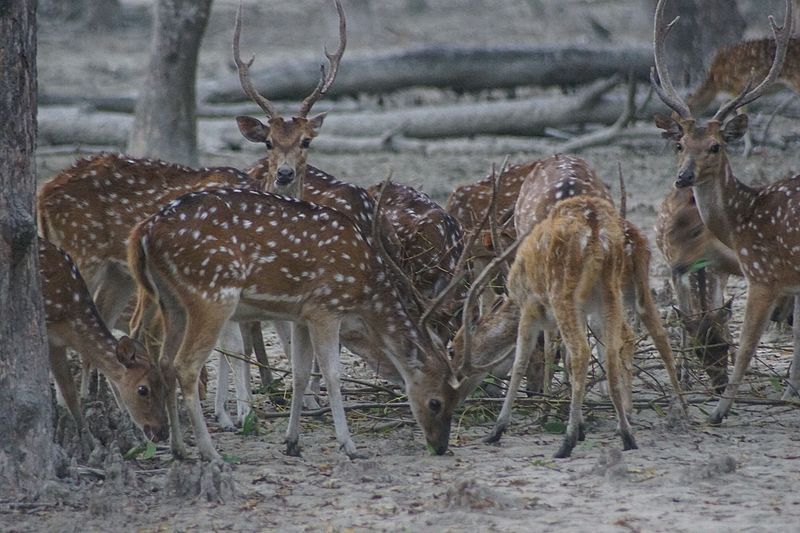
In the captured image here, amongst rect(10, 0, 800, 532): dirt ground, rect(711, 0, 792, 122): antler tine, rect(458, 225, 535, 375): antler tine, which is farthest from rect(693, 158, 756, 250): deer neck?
rect(458, 225, 535, 375): antler tine

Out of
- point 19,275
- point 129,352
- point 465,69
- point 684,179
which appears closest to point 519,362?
point 684,179

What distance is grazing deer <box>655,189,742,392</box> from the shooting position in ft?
27.1

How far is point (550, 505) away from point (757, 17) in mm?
19573

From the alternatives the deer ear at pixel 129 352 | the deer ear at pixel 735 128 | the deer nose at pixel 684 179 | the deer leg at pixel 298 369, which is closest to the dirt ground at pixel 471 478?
the deer leg at pixel 298 369

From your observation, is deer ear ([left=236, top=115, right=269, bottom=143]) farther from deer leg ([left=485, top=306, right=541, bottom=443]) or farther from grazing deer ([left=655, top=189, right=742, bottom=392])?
grazing deer ([left=655, top=189, right=742, bottom=392])

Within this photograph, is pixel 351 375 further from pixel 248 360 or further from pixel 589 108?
pixel 589 108

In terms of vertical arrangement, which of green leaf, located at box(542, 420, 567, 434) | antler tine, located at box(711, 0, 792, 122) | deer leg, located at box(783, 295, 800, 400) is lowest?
green leaf, located at box(542, 420, 567, 434)

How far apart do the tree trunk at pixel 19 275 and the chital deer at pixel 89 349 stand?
1.00 meters

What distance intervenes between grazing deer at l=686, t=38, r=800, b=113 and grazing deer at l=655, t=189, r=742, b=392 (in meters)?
2.86

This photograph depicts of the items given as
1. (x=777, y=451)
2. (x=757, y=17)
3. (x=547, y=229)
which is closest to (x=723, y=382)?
(x=777, y=451)

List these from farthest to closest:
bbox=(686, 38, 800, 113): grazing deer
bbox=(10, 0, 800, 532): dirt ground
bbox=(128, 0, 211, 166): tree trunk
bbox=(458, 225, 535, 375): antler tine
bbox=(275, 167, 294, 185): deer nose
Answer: bbox=(128, 0, 211, 166): tree trunk, bbox=(686, 38, 800, 113): grazing deer, bbox=(275, 167, 294, 185): deer nose, bbox=(458, 225, 535, 375): antler tine, bbox=(10, 0, 800, 532): dirt ground

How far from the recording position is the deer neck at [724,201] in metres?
8.03

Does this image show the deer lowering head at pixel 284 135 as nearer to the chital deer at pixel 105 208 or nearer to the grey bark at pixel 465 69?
the chital deer at pixel 105 208

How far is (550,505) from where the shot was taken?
19.4ft
